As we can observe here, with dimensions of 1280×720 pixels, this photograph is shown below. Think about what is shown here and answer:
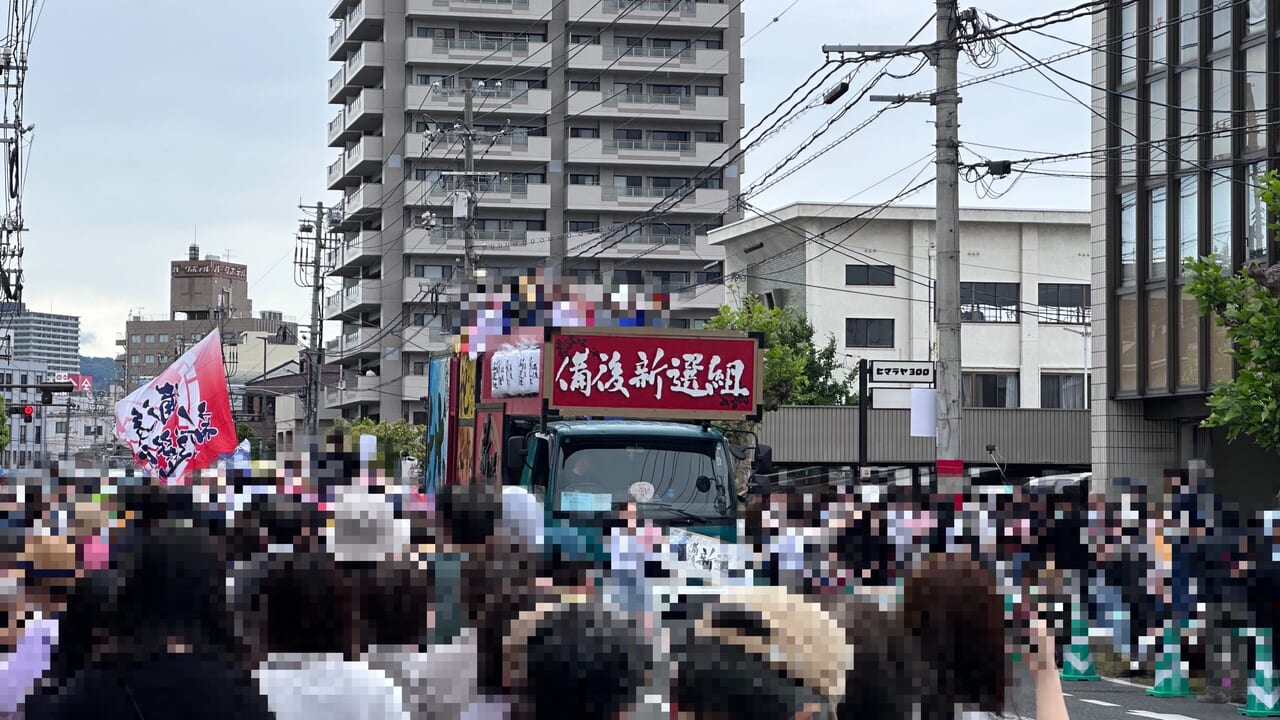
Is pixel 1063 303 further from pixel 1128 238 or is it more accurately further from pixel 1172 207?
pixel 1172 207

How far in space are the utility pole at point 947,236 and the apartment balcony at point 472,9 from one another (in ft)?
186

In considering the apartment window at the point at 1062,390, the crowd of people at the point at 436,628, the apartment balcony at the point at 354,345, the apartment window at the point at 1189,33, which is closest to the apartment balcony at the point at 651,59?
the apartment balcony at the point at 354,345

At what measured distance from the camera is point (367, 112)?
7569 centimetres

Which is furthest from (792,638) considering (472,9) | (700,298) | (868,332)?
(472,9)

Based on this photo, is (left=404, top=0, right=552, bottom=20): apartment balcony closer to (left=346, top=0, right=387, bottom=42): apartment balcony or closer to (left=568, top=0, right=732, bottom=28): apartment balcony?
(left=346, top=0, right=387, bottom=42): apartment balcony

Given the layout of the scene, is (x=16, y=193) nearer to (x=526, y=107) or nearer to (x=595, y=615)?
(x=526, y=107)

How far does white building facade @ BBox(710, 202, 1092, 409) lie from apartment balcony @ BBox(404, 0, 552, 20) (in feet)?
71.6


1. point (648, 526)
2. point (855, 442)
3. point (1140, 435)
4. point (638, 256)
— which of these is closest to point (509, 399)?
point (648, 526)

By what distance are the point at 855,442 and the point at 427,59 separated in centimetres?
3687

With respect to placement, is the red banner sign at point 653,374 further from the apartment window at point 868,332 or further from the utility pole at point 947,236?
the apartment window at point 868,332

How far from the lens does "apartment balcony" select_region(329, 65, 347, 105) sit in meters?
78.7

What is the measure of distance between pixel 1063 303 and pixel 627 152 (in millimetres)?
25473

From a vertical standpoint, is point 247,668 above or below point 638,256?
below

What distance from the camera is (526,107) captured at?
7588cm
